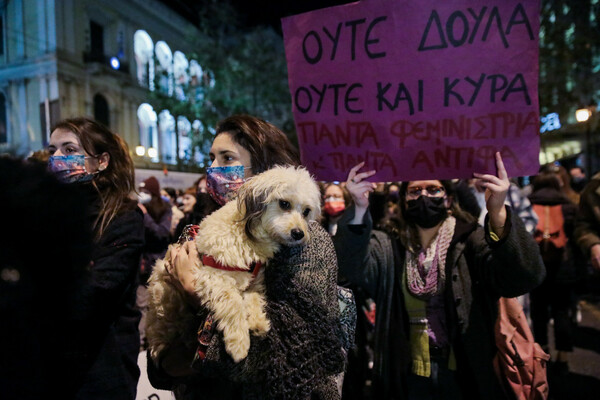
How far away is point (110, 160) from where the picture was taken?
8.84 feet

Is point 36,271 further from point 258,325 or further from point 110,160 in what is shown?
point 110,160

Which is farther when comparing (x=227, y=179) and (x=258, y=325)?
(x=227, y=179)

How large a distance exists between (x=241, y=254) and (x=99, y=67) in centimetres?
2563

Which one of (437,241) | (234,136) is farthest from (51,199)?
(437,241)

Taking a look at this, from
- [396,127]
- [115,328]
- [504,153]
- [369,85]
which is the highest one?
[369,85]

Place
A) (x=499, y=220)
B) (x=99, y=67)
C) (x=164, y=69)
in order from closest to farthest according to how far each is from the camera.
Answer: (x=499, y=220) < (x=99, y=67) < (x=164, y=69)

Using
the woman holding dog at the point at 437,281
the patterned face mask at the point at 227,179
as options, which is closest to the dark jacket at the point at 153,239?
the woman holding dog at the point at 437,281

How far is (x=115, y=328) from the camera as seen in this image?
2.35 m

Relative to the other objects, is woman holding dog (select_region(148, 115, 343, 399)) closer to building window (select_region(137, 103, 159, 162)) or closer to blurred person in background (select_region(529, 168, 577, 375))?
blurred person in background (select_region(529, 168, 577, 375))

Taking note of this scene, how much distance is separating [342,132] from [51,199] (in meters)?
1.97

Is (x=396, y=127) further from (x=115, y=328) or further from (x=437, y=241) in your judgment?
(x=115, y=328)

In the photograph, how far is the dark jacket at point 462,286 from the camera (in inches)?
96.3

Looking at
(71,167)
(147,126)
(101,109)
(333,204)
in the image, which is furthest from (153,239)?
(147,126)

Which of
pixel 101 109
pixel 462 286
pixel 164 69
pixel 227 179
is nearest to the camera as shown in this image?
pixel 227 179
